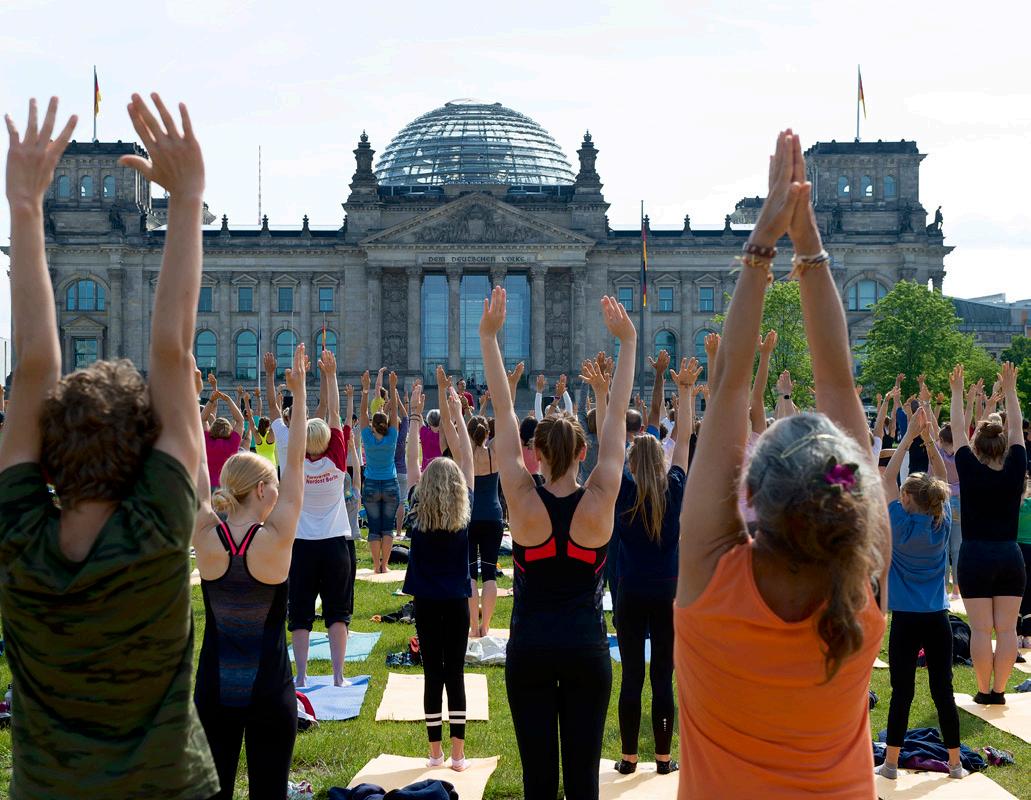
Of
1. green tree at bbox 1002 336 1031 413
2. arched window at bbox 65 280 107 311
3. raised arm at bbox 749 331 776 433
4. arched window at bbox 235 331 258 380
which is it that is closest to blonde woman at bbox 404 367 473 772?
raised arm at bbox 749 331 776 433

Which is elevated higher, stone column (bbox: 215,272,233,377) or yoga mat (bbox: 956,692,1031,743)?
stone column (bbox: 215,272,233,377)

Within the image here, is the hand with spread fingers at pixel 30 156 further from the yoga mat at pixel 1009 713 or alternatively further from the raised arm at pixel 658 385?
the yoga mat at pixel 1009 713

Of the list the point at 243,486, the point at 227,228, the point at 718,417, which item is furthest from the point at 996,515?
the point at 227,228

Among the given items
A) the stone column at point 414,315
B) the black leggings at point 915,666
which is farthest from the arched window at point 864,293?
the black leggings at point 915,666

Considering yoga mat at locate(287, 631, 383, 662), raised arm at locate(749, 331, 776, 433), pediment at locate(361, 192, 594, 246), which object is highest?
pediment at locate(361, 192, 594, 246)

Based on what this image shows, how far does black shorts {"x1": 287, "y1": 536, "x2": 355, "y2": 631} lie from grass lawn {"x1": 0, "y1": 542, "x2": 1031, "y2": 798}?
34.4 inches

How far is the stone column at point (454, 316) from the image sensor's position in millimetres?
74188

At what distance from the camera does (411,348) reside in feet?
246

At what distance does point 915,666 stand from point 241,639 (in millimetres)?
4894

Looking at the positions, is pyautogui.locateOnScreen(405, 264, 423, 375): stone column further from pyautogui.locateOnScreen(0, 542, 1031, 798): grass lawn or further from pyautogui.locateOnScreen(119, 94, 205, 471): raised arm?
pyautogui.locateOnScreen(119, 94, 205, 471): raised arm

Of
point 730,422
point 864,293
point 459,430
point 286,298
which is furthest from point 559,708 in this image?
point 864,293

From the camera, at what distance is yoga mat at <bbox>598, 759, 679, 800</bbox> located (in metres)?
7.61

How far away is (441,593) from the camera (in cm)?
802

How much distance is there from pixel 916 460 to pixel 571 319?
194 ft
